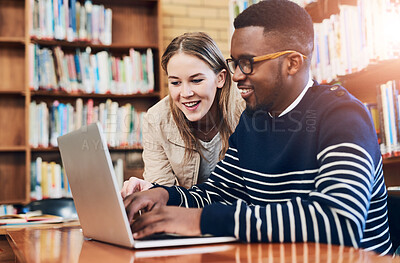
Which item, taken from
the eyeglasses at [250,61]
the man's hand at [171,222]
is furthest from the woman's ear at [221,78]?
the man's hand at [171,222]

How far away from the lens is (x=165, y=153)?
2018mm

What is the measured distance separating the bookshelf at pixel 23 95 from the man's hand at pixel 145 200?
7.26ft

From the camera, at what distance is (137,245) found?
2.51 feet

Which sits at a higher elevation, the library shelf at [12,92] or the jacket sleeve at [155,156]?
the library shelf at [12,92]

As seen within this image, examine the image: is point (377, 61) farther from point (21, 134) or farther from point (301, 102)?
point (21, 134)

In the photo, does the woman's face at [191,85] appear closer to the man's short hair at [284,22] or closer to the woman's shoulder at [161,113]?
the woman's shoulder at [161,113]

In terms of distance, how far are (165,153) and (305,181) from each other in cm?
106

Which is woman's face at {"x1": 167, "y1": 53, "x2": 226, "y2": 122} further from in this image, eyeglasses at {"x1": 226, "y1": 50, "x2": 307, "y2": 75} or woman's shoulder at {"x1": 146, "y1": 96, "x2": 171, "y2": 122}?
eyeglasses at {"x1": 226, "y1": 50, "x2": 307, "y2": 75}

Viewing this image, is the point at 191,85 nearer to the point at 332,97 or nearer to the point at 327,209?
the point at 332,97

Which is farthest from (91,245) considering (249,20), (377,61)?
(377,61)

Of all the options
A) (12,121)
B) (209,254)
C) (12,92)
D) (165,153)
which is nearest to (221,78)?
(165,153)

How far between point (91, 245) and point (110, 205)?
0.13 metres

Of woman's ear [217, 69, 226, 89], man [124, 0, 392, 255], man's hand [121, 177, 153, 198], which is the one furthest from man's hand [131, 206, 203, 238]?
woman's ear [217, 69, 226, 89]

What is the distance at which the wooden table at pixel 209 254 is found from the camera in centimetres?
64
